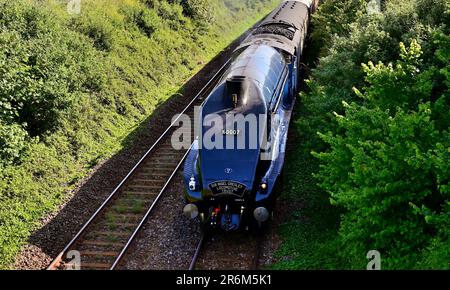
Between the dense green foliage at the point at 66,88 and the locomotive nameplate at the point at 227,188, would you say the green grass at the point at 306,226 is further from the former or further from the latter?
the dense green foliage at the point at 66,88

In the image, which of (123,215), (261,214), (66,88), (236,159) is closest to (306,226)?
(261,214)

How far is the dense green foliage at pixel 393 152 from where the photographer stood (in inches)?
323

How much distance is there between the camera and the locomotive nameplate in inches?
446

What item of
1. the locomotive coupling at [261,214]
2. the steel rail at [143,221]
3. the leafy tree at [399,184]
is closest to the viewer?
the leafy tree at [399,184]

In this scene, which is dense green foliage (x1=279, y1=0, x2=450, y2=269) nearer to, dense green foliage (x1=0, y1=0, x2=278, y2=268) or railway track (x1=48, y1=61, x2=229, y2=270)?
railway track (x1=48, y1=61, x2=229, y2=270)

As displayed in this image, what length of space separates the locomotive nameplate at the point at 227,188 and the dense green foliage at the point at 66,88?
5.84m

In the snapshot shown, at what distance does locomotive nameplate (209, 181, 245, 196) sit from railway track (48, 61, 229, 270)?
3084mm

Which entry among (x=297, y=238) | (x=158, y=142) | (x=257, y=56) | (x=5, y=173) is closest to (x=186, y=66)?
(x=158, y=142)

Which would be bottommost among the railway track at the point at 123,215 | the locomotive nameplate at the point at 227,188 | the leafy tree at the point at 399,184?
the railway track at the point at 123,215

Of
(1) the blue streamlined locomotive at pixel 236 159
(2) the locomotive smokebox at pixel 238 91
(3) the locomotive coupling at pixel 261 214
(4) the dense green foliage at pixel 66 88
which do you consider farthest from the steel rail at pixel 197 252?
(4) the dense green foliage at pixel 66 88

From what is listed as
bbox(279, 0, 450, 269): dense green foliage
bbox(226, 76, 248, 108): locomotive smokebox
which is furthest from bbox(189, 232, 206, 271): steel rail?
bbox(226, 76, 248, 108): locomotive smokebox

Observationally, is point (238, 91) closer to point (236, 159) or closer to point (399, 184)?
point (236, 159)

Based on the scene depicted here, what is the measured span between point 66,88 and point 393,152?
1247 centimetres
